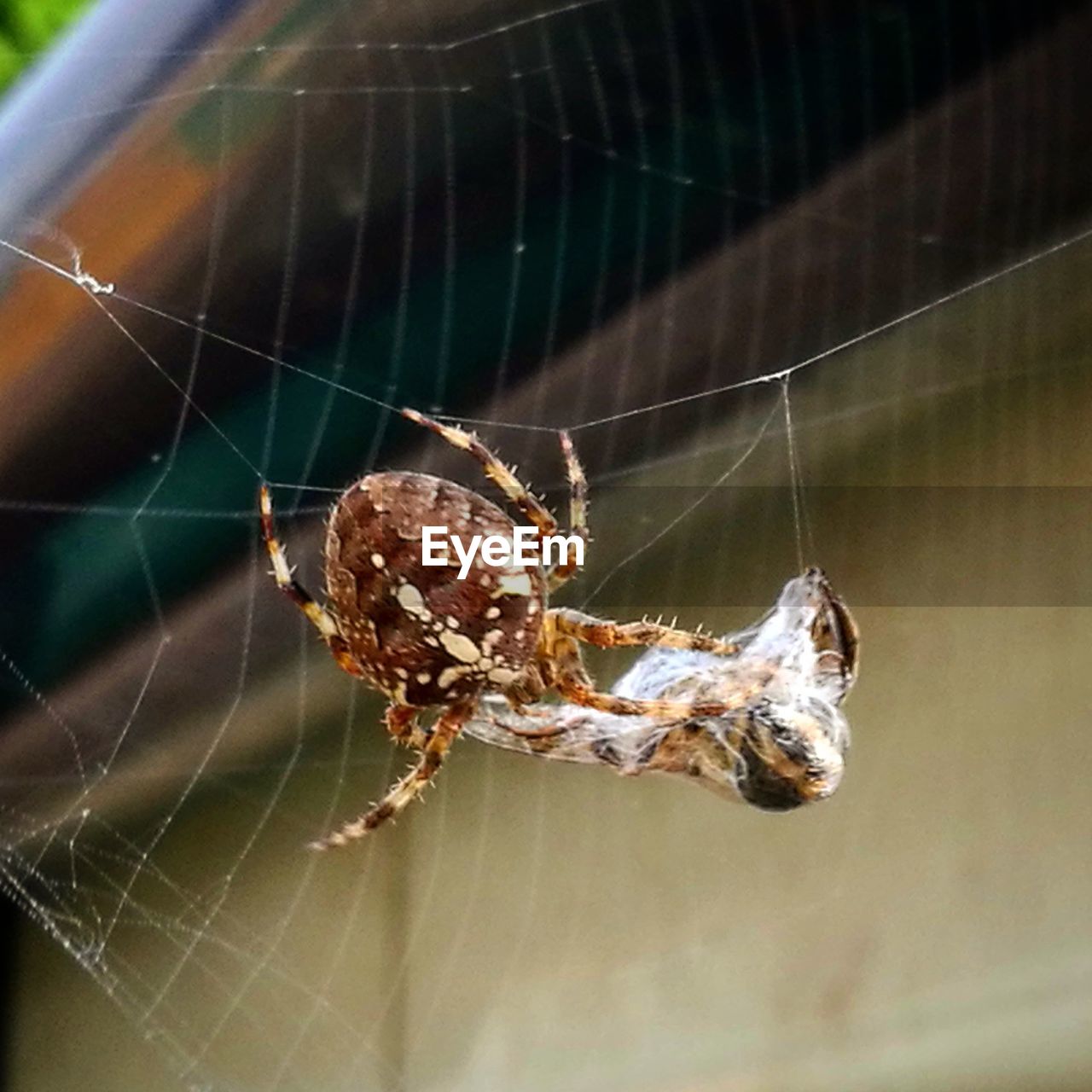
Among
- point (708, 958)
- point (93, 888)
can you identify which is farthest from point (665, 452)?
point (93, 888)

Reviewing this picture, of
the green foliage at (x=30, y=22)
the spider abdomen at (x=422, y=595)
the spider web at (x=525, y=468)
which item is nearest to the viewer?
the spider abdomen at (x=422, y=595)

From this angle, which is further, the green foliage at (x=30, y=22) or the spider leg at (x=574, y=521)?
the green foliage at (x=30, y=22)

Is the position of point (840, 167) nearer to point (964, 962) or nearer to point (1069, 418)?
point (1069, 418)

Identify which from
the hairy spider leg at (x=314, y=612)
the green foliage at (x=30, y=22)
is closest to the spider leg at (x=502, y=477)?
the hairy spider leg at (x=314, y=612)

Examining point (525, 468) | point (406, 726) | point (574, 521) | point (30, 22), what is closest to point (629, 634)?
point (574, 521)

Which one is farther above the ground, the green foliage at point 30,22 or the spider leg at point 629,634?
the green foliage at point 30,22

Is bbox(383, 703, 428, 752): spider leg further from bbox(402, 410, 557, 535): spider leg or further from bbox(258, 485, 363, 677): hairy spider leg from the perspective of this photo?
bbox(402, 410, 557, 535): spider leg

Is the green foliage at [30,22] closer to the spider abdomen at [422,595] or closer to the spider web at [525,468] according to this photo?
the spider web at [525,468]
